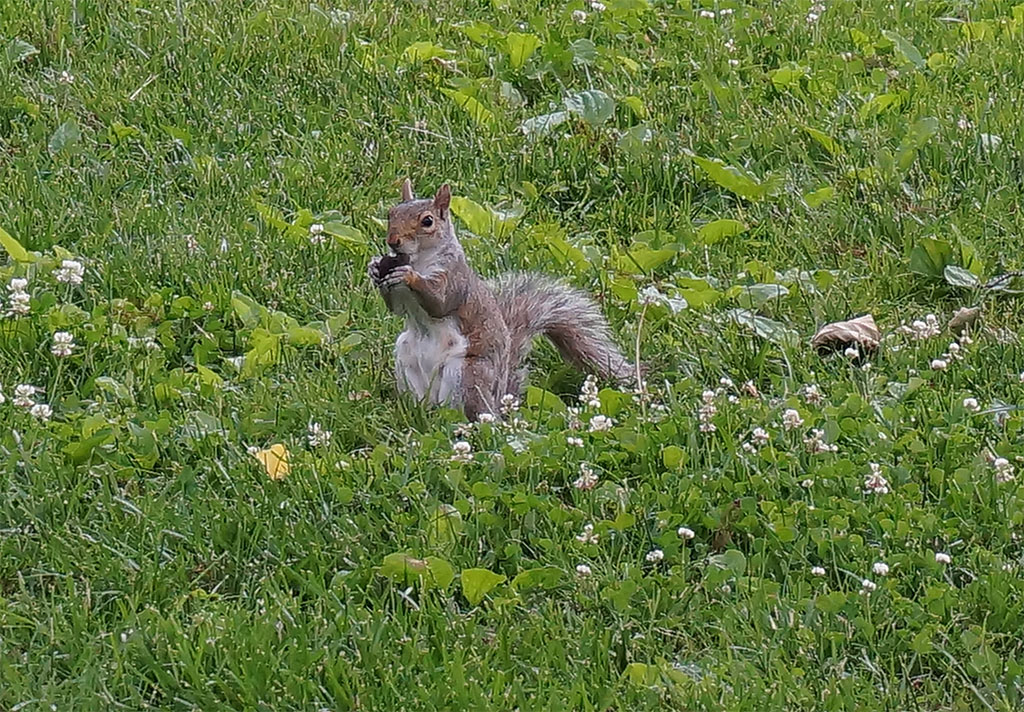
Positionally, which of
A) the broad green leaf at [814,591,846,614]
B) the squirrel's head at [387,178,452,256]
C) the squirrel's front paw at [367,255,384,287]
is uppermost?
the squirrel's head at [387,178,452,256]

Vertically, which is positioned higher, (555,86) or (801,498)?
(801,498)

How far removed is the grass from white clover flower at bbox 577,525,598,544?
0.03 m

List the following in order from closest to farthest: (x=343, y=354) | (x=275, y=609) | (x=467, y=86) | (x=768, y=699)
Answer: (x=768, y=699), (x=275, y=609), (x=343, y=354), (x=467, y=86)

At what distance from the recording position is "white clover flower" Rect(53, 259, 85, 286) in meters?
4.24

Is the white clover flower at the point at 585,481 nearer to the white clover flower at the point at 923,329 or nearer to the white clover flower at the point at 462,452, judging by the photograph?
the white clover flower at the point at 462,452

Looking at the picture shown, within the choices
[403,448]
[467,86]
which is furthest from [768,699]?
[467,86]

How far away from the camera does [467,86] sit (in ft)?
18.7

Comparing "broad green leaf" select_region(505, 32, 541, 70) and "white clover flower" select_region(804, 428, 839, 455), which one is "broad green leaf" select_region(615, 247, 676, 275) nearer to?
"white clover flower" select_region(804, 428, 839, 455)

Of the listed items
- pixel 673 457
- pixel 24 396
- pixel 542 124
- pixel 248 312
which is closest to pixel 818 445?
pixel 673 457

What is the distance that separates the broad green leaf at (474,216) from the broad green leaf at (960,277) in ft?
4.34

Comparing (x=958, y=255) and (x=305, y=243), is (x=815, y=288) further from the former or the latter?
(x=305, y=243)

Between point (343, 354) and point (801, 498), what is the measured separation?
4.13 ft

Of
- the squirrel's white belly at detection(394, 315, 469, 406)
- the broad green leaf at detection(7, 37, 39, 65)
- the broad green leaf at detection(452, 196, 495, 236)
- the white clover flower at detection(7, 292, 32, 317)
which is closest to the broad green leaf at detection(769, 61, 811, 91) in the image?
the broad green leaf at detection(452, 196, 495, 236)

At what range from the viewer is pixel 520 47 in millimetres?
5875
